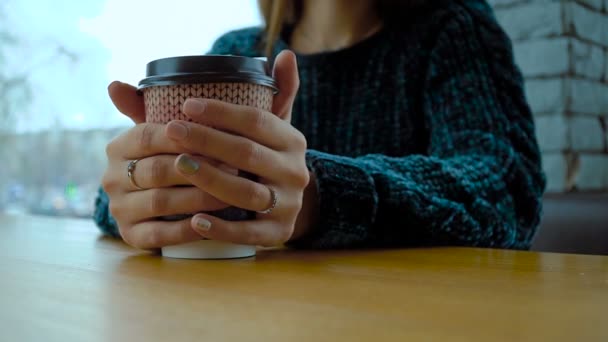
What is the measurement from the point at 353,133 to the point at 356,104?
0.06 m

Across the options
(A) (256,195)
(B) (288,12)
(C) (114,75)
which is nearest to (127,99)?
(A) (256,195)

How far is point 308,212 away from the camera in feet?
2.13

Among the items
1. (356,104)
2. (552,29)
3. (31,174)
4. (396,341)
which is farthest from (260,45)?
(31,174)

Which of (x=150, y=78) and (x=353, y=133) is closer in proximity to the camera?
(x=150, y=78)

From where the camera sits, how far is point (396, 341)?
26 cm

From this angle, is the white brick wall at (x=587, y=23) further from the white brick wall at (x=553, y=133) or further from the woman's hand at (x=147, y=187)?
the woman's hand at (x=147, y=187)

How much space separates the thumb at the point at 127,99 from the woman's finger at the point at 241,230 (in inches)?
5.8

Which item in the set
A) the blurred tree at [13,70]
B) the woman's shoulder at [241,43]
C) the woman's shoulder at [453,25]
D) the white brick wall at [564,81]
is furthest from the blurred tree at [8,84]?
the white brick wall at [564,81]

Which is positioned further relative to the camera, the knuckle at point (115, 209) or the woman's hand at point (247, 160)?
the knuckle at point (115, 209)

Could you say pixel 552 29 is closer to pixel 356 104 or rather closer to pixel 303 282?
pixel 356 104

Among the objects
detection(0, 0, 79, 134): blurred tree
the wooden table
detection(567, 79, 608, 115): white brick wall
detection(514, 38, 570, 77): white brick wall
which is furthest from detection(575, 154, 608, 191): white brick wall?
detection(0, 0, 79, 134): blurred tree

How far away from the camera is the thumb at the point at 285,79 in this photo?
1.81 feet

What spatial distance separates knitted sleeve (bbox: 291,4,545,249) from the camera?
2.13ft

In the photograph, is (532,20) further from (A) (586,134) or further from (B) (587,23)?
(A) (586,134)
